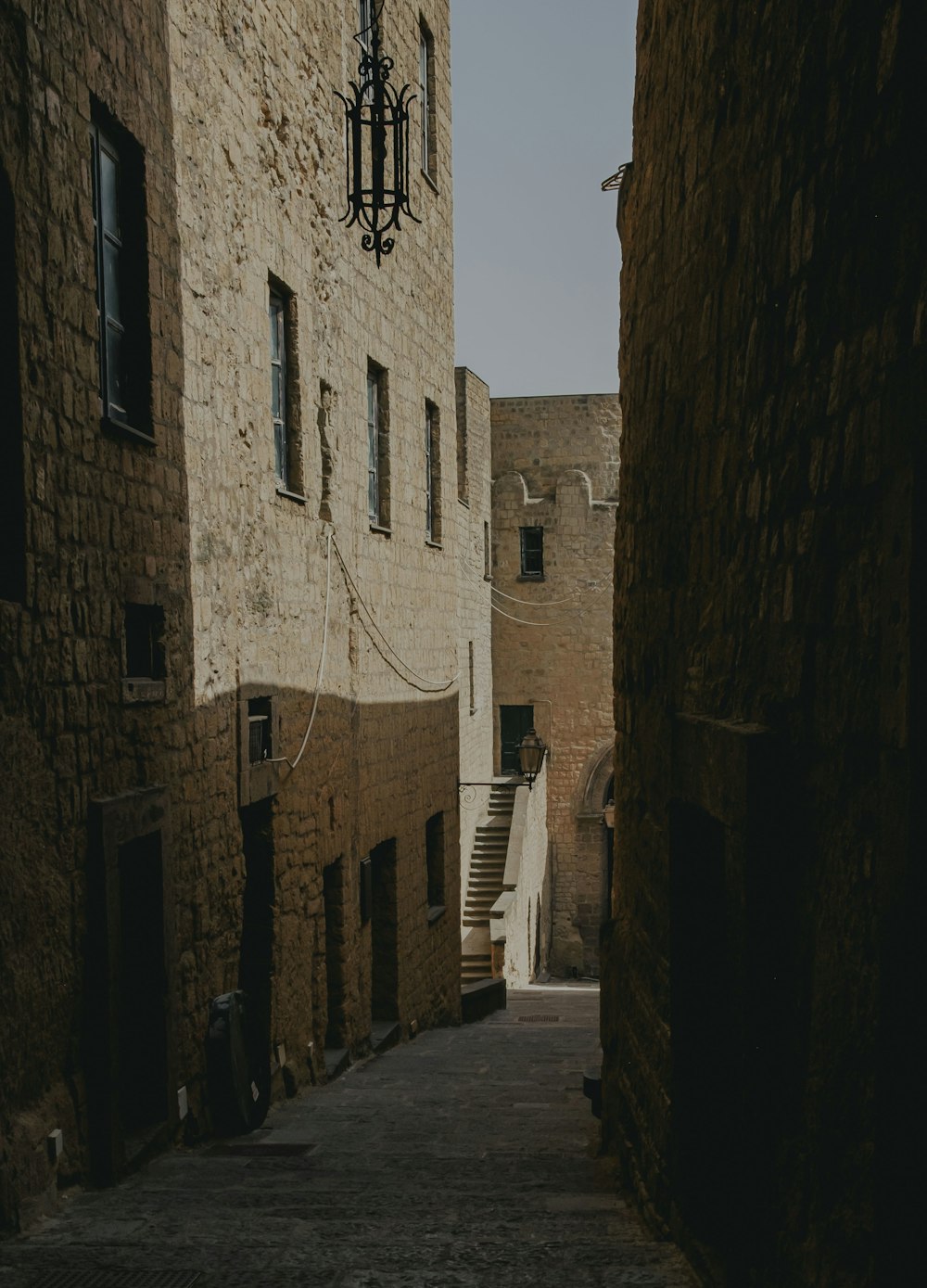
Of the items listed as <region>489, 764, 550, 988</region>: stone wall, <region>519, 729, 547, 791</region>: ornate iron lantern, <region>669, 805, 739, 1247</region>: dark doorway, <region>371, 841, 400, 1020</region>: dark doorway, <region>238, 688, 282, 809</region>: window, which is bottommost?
<region>489, 764, 550, 988</region>: stone wall

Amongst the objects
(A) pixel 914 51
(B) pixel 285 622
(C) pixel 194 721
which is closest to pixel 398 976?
(B) pixel 285 622

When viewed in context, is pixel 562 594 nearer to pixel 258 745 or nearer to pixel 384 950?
pixel 384 950

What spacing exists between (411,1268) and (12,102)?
418 centimetres

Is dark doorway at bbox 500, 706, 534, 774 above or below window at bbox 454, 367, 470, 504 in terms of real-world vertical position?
below

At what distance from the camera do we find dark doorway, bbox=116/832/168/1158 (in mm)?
A: 6098

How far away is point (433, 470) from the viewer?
43.1 ft

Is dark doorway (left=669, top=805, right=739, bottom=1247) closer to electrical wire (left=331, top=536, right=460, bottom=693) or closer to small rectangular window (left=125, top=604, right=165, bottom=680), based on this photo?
small rectangular window (left=125, top=604, right=165, bottom=680)

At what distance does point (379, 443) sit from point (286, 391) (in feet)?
8.59

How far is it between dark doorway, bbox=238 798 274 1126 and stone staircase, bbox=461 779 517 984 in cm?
956

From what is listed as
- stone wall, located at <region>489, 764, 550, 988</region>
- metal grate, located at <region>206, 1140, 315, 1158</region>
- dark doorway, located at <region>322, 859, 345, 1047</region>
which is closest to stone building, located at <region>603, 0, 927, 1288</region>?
metal grate, located at <region>206, 1140, 315, 1158</region>

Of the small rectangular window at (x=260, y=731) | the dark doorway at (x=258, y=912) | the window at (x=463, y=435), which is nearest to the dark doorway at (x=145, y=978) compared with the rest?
the small rectangular window at (x=260, y=731)

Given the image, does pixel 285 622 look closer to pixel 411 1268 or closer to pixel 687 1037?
pixel 687 1037

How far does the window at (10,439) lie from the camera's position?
185 inches

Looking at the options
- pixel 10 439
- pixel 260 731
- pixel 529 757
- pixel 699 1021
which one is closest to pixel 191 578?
pixel 260 731
